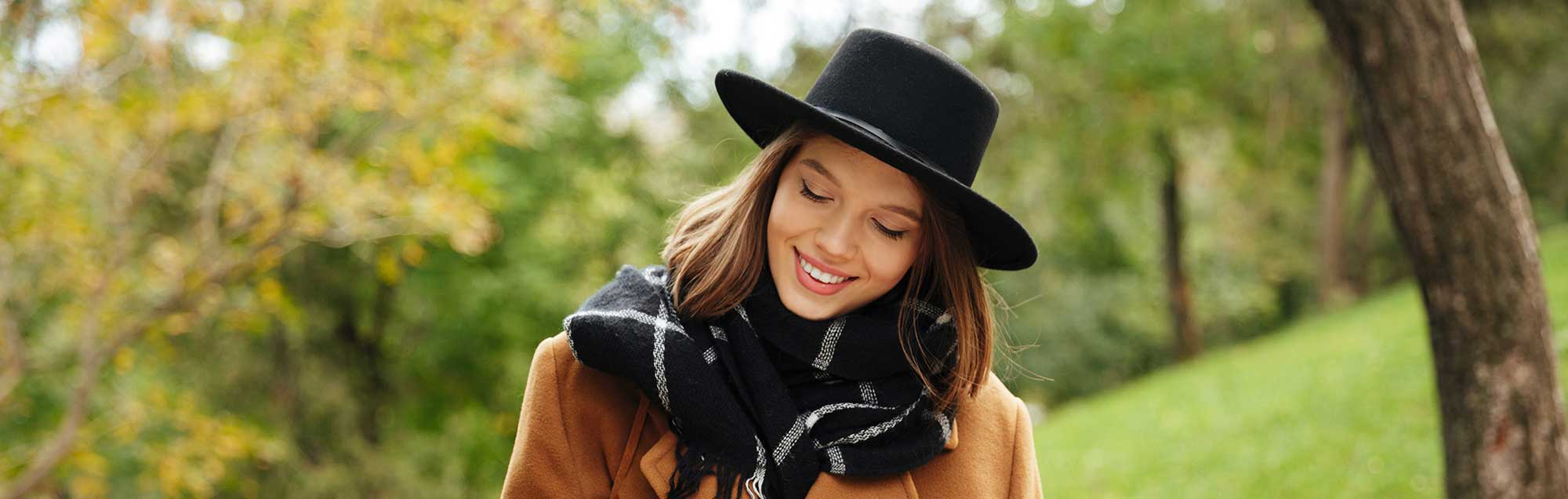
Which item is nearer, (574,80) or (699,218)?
(699,218)

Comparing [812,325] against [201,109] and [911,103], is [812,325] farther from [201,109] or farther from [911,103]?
[201,109]

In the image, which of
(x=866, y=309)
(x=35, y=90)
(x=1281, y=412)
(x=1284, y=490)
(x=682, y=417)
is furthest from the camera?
(x=1281, y=412)

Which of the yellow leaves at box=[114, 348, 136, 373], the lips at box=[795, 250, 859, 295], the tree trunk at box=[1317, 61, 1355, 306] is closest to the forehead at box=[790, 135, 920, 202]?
the lips at box=[795, 250, 859, 295]

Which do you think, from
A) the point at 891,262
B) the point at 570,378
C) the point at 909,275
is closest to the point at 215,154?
the point at 570,378

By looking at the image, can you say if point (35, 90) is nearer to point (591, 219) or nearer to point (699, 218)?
point (699, 218)

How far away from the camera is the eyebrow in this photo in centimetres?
192

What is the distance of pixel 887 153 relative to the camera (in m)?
1.77

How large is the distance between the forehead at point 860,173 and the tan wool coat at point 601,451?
0.50 meters

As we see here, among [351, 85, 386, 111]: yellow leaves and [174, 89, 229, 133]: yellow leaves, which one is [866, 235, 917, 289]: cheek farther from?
[174, 89, 229, 133]: yellow leaves

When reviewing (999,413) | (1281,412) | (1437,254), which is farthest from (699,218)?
(1281,412)

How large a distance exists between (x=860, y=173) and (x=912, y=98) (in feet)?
0.50

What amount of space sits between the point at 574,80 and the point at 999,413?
11.3 metres

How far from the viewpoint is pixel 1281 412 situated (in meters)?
9.54

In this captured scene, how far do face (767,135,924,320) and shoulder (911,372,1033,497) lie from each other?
0.35m
